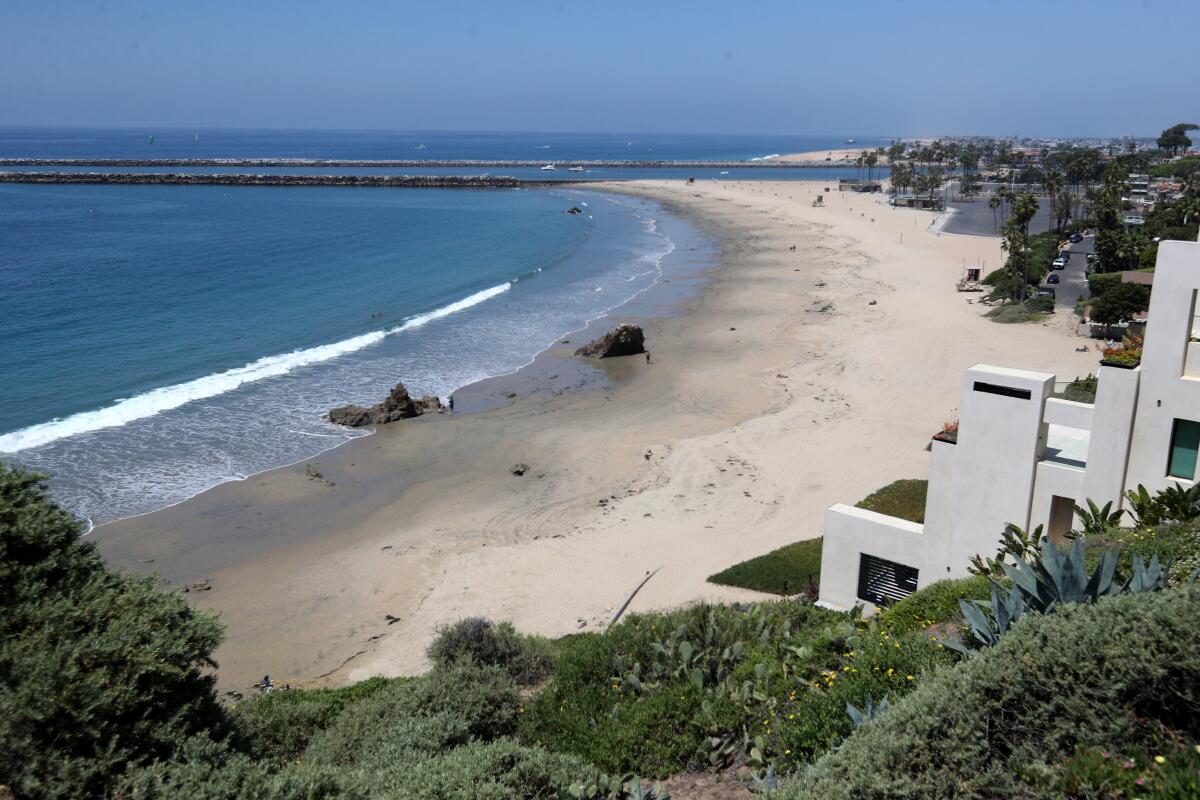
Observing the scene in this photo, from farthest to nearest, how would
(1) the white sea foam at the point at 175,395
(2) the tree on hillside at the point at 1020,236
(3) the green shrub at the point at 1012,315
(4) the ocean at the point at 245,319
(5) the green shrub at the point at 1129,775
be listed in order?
(2) the tree on hillside at the point at 1020,236, (3) the green shrub at the point at 1012,315, (1) the white sea foam at the point at 175,395, (4) the ocean at the point at 245,319, (5) the green shrub at the point at 1129,775

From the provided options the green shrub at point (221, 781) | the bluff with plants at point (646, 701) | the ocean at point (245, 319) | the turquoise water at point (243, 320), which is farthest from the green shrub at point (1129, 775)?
the turquoise water at point (243, 320)

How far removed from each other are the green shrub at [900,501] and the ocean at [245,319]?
15.7 meters

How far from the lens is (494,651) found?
11.6 m

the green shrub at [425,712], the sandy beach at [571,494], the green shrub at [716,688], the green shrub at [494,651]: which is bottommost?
the sandy beach at [571,494]

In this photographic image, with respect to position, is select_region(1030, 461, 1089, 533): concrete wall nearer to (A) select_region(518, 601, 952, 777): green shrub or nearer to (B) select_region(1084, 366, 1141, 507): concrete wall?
(B) select_region(1084, 366, 1141, 507): concrete wall

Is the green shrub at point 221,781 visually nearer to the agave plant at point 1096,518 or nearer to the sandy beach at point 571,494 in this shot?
the sandy beach at point 571,494

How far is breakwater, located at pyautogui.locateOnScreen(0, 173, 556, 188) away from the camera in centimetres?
11625

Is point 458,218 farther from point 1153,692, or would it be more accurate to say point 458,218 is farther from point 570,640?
point 1153,692

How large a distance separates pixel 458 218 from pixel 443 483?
64.8m

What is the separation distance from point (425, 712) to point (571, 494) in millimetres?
12498

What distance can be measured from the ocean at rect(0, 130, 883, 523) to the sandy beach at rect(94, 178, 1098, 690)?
2.96 metres

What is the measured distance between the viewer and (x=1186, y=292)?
37.3ft

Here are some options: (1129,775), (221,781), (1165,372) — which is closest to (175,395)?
(221,781)

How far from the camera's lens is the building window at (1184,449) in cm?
1148
